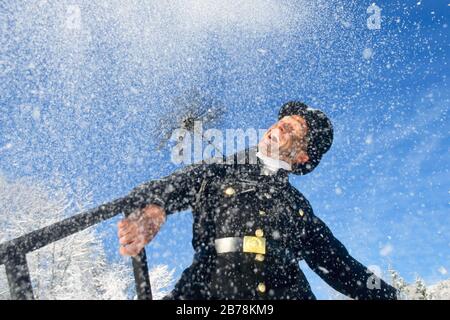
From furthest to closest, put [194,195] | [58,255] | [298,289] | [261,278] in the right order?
[58,255] → [194,195] → [298,289] → [261,278]

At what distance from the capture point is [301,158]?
375cm

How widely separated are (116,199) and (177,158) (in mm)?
6931

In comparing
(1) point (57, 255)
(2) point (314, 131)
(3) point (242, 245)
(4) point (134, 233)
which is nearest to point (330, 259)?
(3) point (242, 245)

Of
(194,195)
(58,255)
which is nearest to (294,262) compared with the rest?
(194,195)

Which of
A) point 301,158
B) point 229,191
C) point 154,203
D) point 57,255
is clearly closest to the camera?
point 154,203

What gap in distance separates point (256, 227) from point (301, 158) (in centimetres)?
112

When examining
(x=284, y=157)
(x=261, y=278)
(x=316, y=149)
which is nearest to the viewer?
(x=261, y=278)

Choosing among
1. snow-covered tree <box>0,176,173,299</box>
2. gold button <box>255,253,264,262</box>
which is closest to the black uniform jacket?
gold button <box>255,253,264,262</box>

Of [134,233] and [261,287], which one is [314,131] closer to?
[261,287]

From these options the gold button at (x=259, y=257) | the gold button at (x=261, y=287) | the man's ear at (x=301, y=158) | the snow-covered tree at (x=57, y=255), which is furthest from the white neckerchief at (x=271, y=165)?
the snow-covered tree at (x=57, y=255)

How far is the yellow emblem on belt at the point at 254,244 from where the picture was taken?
274 cm

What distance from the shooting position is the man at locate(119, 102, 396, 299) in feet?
8.55
